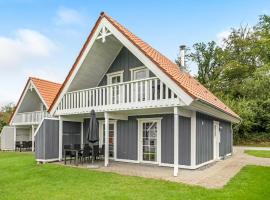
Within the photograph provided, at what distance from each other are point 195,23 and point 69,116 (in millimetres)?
Result: 8265

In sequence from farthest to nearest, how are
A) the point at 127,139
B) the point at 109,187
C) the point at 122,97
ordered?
the point at 127,139 → the point at 122,97 → the point at 109,187

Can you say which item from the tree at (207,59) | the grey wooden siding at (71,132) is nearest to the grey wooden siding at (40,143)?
the grey wooden siding at (71,132)

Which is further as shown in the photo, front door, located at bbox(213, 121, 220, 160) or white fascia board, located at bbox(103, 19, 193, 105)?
front door, located at bbox(213, 121, 220, 160)

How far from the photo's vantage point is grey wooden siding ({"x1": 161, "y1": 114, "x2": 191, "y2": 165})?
11.1 meters

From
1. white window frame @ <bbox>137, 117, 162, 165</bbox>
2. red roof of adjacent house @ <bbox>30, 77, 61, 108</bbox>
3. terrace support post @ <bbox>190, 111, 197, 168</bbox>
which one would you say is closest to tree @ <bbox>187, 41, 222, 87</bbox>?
red roof of adjacent house @ <bbox>30, 77, 61, 108</bbox>

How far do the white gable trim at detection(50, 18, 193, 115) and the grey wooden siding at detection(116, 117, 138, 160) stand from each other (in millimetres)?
3234

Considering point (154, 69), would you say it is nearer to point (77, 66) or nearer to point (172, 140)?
point (172, 140)

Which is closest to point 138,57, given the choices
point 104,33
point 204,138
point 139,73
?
point 104,33

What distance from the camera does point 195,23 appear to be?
49.5ft

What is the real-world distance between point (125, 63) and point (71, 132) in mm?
4714

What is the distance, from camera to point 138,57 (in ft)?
35.2

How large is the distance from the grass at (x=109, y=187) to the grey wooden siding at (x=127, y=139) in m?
3.01

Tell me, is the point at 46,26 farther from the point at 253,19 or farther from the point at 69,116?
the point at 253,19

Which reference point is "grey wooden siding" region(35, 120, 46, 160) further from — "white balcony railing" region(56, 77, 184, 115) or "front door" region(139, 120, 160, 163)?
"front door" region(139, 120, 160, 163)
